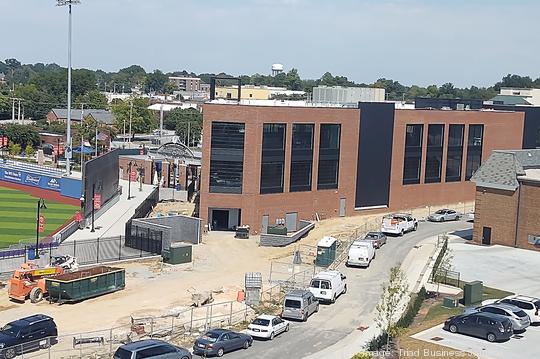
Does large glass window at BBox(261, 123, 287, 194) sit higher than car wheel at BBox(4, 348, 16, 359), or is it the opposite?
large glass window at BBox(261, 123, 287, 194)

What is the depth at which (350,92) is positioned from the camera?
79062 millimetres

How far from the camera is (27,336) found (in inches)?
1265

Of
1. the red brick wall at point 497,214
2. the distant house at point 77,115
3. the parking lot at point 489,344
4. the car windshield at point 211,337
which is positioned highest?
the distant house at point 77,115

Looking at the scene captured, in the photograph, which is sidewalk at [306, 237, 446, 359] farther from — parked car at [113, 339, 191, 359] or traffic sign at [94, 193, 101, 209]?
traffic sign at [94, 193, 101, 209]

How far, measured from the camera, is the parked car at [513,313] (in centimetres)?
3478

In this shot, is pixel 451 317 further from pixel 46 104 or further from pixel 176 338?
pixel 46 104

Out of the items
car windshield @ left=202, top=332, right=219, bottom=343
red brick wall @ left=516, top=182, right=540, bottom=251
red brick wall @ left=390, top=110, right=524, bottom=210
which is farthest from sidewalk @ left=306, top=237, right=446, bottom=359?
red brick wall @ left=390, top=110, right=524, bottom=210

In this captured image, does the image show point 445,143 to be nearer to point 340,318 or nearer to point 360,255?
point 360,255

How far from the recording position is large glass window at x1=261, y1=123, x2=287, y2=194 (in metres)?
64.8

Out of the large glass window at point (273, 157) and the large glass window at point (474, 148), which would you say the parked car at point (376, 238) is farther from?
the large glass window at point (474, 148)

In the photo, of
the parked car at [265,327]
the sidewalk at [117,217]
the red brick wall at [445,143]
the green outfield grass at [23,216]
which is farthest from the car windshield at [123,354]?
the red brick wall at [445,143]

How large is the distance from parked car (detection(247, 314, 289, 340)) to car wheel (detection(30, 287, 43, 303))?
45.4 ft

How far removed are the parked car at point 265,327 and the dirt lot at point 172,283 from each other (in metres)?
7.39

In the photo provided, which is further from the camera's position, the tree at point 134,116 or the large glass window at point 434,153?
the tree at point 134,116
